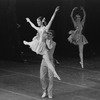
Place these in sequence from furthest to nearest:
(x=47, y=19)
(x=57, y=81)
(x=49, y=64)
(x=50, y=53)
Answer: (x=47, y=19), (x=57, y=81), (x=50, y=53), (x=49, y=64)

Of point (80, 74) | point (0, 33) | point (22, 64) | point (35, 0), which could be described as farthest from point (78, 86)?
point (35, 0)

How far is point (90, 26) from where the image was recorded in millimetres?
21391

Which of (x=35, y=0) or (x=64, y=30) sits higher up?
(x=35, y=0)

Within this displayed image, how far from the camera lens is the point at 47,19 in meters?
20.5

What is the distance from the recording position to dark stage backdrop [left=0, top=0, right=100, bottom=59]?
17156 mm

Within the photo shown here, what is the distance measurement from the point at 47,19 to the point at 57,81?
7968 millimetres

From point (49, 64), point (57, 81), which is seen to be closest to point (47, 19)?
point (57, 81)

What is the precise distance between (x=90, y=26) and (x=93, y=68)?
20.0ft

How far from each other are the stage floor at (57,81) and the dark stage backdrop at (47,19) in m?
1.05

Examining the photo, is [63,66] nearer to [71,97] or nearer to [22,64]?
[22,64]

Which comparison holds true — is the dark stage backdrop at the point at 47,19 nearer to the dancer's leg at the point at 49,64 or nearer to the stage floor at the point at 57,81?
the stage floor at the point at 57,81

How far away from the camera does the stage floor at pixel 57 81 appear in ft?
36.1

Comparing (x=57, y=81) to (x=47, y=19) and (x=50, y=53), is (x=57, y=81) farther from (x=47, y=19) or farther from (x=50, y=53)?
(x=47, y=19)

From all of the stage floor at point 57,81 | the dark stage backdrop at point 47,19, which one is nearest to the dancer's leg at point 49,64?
the stage floor at point 57,81
